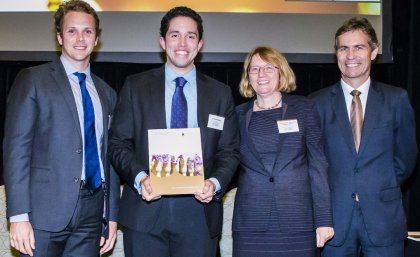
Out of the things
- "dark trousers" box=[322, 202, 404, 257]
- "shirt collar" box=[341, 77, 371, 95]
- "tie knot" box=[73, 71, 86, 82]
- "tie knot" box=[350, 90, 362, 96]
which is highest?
"tie knot" box=[73, 71, 86, 82]

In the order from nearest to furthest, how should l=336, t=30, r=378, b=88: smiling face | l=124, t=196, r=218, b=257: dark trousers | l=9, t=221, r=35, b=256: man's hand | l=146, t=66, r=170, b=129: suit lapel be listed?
l=9, t=221, r=35, b=256: man's hand < l=124, t=196, r=218, b=257: dark trousers < l=146, t=66, r=170, b=129: suit lapel < l=336, t=30, r=378, b=88: smiling face

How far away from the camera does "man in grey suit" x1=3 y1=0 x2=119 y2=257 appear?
2.79m

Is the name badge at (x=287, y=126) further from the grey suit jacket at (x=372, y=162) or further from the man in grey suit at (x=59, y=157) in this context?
the man in grey suit at (x=59, y=157)

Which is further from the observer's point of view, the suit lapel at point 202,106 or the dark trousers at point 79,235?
the suit lapel at point 202,106

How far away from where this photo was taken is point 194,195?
2.89 meters

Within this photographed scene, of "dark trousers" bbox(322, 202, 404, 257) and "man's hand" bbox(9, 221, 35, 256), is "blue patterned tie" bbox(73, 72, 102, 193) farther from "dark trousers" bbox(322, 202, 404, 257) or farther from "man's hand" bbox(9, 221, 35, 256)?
"dark trousers" bbox(322, 202, 404, 257)

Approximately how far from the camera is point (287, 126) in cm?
307

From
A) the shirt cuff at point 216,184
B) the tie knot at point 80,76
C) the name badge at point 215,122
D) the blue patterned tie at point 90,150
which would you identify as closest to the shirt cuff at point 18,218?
the blue patterned tie at point 90,150

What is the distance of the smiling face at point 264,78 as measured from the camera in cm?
313

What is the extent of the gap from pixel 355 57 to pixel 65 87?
175 centimetres

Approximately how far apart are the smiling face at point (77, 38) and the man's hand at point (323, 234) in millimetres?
1628

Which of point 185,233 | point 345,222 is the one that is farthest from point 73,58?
point 345,222

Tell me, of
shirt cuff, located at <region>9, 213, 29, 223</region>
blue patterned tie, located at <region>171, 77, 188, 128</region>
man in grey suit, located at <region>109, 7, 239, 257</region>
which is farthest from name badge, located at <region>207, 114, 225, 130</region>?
shirt cuff, located at <region>9, 213, 29, 223</region>

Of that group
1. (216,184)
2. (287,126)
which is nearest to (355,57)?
(287,126)
